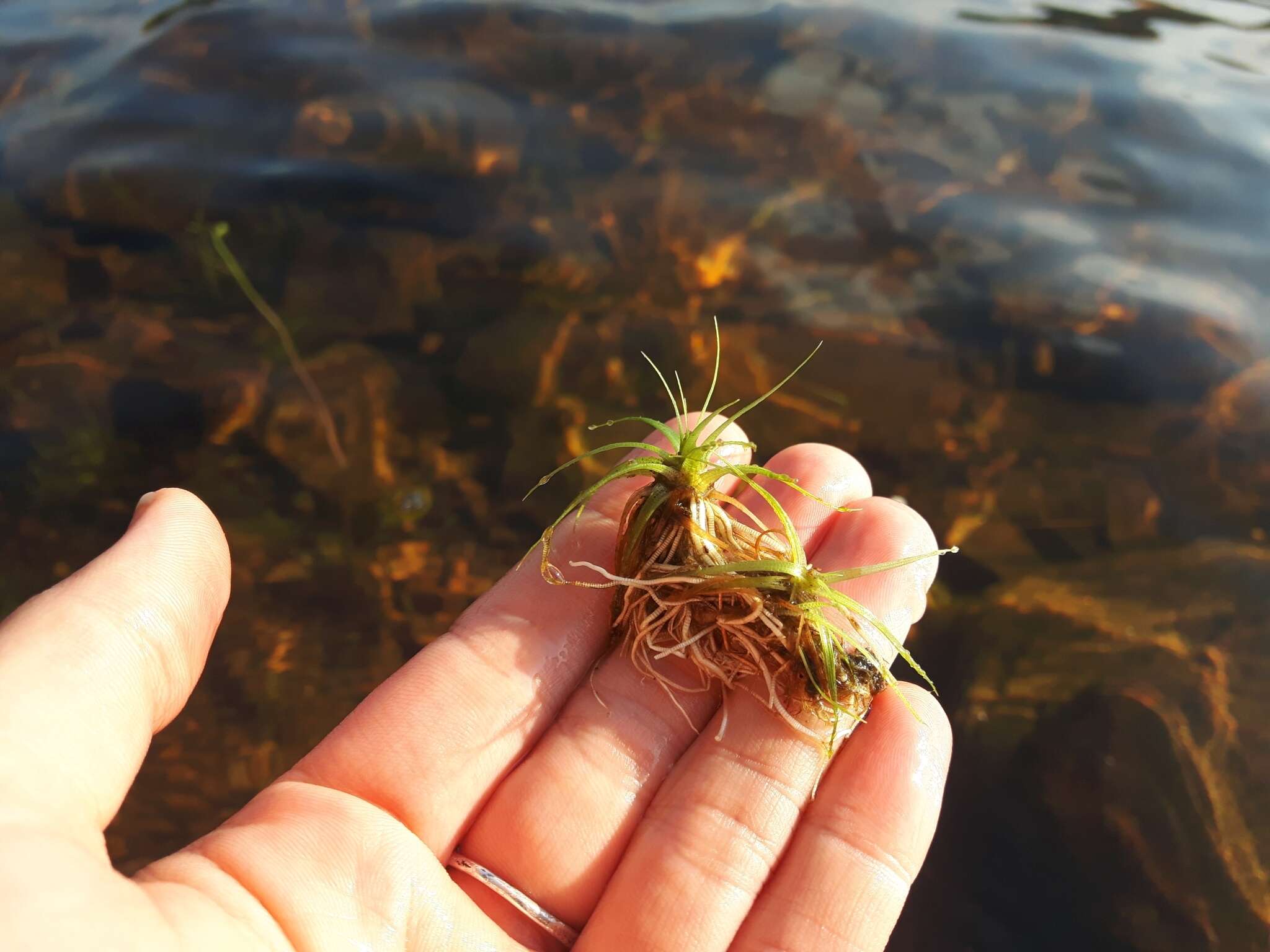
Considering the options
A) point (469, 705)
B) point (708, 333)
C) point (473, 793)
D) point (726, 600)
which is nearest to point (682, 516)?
point (726, 600)

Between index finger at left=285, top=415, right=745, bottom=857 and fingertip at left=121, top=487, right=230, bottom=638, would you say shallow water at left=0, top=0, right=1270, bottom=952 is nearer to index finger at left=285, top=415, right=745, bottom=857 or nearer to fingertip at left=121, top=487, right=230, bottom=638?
index finger at left=285, top=415, right=745, bottom=857

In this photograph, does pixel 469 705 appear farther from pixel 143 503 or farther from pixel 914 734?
pixel 914 734

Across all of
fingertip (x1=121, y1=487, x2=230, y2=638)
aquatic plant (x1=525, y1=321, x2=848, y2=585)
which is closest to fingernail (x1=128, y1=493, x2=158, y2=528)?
fingertip (x1=121, y1=487, x2=230, y2=638)

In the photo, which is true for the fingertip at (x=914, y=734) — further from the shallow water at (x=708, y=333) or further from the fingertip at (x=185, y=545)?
the fingertip at (x=185, y=545)

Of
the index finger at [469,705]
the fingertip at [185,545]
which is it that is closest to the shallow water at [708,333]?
the index finger at [469,705]

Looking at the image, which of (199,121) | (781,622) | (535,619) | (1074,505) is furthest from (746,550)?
(199,121)

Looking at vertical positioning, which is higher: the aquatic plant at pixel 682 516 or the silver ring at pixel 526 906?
the aquatic plant at pixel 682 516

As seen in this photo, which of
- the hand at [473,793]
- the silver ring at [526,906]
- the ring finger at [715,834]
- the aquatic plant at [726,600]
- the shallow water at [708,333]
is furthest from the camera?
the shallow water at [708,333]
